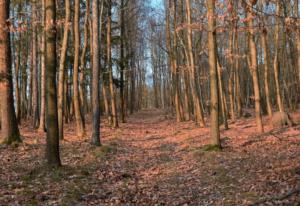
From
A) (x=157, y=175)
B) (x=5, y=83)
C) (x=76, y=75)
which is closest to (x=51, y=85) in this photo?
(x=5, y=83)

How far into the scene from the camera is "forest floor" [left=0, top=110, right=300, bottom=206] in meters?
8.52

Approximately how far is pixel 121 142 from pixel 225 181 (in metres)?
10.3

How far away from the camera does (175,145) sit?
18344 mm

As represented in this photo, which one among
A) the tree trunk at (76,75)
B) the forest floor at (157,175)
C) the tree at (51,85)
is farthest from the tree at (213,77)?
the tree trunk at (76,75)

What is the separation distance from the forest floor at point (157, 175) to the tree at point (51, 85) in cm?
51

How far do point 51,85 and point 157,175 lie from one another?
392 centimetres

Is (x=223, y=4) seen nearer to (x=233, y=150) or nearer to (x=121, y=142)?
(x=233, y=150)

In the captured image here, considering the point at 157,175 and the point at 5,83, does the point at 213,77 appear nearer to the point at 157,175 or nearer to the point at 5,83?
the point at 157,175

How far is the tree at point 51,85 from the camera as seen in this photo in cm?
1088

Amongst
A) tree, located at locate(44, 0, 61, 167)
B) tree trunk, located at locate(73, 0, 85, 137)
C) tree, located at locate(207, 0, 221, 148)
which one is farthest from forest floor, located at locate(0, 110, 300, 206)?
tree trunk, located at locate(73, 0, 85, 137)

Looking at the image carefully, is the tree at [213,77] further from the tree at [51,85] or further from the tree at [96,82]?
the tree at [51,85]

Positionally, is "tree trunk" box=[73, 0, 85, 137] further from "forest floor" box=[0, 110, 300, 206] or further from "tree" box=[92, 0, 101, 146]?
"forest floor" box=[0, 110, 300, 206]

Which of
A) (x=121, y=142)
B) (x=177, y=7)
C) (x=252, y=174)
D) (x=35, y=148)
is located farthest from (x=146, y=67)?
(x=252, y=174)

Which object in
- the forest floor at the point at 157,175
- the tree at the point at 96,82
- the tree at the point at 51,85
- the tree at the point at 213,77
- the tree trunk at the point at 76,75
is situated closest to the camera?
the forest floor at the point at 157,175
